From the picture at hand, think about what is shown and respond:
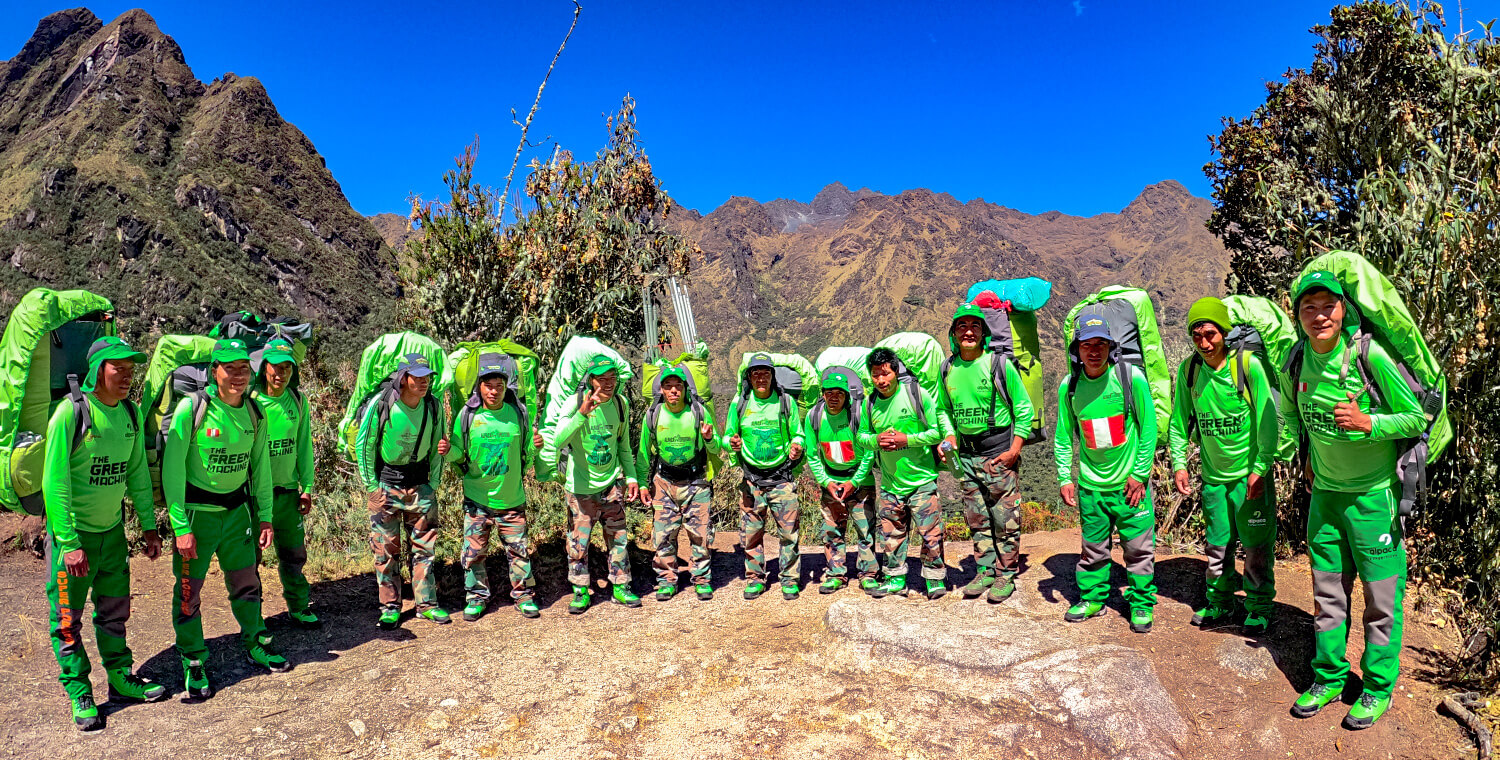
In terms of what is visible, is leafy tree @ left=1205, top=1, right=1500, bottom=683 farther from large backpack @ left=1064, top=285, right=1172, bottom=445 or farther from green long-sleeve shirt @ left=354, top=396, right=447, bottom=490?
green long-sleeve shirt @ left=354, top=396, right=447, bottom=490

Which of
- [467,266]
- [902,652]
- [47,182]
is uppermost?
[47,182]

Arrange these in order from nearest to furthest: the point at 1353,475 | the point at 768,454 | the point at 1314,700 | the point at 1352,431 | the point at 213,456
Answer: the point at 1352,431 < the point at 1353,475 < the point at 1314,700 < the point at 213,456 < the point at 768,454

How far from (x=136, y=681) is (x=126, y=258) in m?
66.1

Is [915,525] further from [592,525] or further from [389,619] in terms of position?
[389,619]

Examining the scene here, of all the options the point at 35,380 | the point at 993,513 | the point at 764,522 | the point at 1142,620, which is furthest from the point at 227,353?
the point at 1142,620

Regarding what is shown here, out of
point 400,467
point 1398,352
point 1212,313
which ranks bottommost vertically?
point 400,467

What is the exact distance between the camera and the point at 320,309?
6412 cm

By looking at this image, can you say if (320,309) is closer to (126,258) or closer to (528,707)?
(126,258)

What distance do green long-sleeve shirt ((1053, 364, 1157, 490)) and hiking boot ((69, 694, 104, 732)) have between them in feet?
20.0

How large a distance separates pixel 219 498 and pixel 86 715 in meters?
1.31

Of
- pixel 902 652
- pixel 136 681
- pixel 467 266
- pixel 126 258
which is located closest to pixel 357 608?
pixel 136 681

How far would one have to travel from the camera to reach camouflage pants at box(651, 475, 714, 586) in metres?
6.48

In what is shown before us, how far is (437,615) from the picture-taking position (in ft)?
20.3

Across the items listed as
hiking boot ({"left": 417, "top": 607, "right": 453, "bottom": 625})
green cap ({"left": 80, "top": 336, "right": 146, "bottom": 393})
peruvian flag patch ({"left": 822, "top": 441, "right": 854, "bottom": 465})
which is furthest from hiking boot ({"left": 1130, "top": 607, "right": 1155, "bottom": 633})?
green cap ({"left": 80, "top": 336, "right": 146, "bottom": 393})
